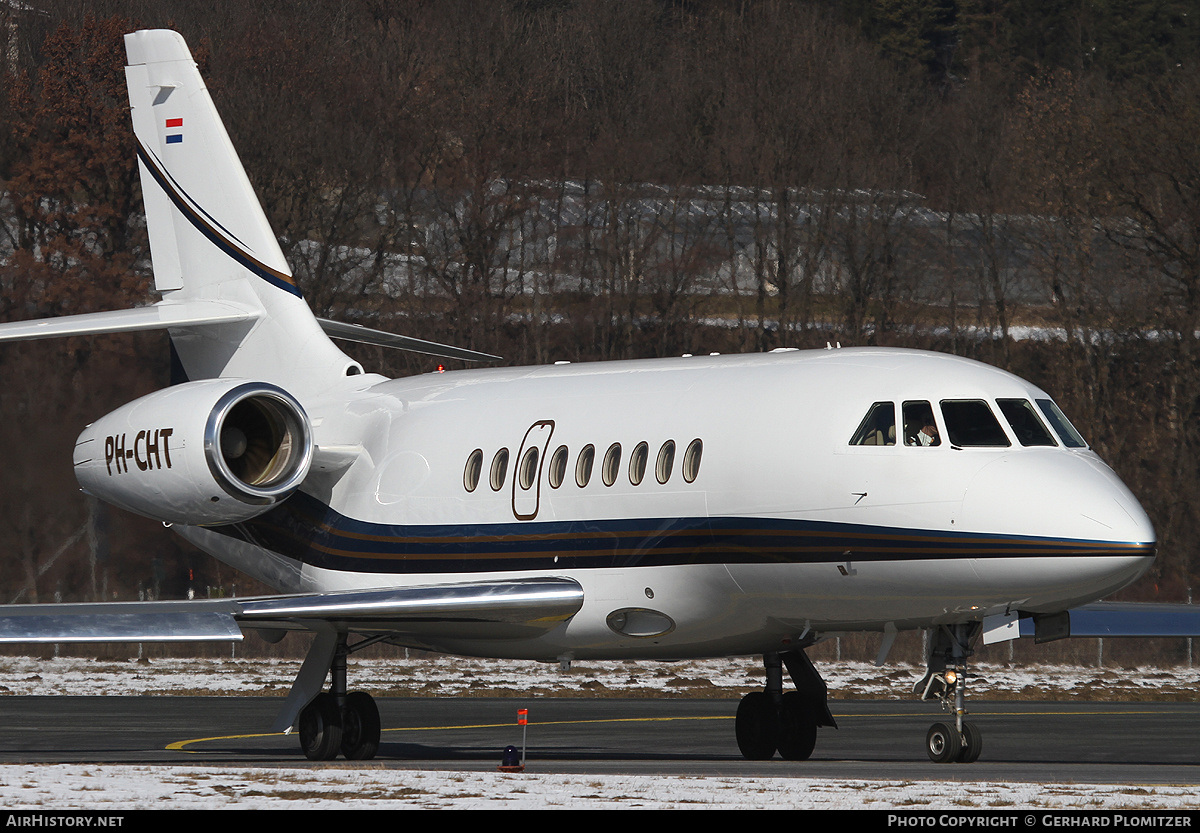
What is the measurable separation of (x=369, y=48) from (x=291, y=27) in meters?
2.71

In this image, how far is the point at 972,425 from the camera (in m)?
15.3

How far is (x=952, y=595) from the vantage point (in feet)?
49.4

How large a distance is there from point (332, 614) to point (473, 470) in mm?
2147

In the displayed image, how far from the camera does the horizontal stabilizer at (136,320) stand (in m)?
19.4

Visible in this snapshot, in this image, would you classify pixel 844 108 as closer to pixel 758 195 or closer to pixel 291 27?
pixel 758 195

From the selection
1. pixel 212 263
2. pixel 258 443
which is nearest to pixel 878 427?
pixel 258 443

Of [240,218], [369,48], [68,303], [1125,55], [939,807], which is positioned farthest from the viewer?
[1125,55]

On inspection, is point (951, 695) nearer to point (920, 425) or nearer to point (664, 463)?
point (920, 425)

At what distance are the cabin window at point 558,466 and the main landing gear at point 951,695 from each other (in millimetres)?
4050

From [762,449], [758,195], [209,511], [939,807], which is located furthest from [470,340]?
[939,807]

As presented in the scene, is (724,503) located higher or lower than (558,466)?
lower

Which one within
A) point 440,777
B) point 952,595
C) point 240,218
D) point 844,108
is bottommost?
point 440,777

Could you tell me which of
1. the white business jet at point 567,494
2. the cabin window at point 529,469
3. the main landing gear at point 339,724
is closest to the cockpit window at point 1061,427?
the white business jet at point 567,494

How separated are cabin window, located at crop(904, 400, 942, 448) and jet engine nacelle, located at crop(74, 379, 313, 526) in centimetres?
664
